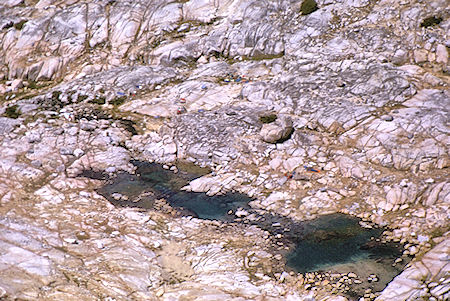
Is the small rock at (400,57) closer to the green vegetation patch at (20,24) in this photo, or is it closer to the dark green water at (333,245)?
the dark green water at (333,245)

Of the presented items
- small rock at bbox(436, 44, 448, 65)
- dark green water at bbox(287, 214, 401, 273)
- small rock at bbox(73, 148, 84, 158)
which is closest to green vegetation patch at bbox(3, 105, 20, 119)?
small rock at bbox(73, 148, 84, 158)

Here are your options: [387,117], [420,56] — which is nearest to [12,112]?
[387,117]

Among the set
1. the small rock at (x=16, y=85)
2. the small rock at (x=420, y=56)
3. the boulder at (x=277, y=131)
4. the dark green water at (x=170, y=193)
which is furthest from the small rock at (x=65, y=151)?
the small rock at (x=420, y=56)

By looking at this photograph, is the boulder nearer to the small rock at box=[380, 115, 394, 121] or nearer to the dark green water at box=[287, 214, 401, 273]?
the small rock at box=[380, 115, 394, 121]

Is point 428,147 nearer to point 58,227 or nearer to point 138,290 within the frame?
point 138,290

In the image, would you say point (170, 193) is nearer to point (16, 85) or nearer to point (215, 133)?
point (215, 133)

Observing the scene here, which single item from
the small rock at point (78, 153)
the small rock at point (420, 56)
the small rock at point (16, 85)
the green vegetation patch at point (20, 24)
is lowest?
the small rock at point (420, 56)
